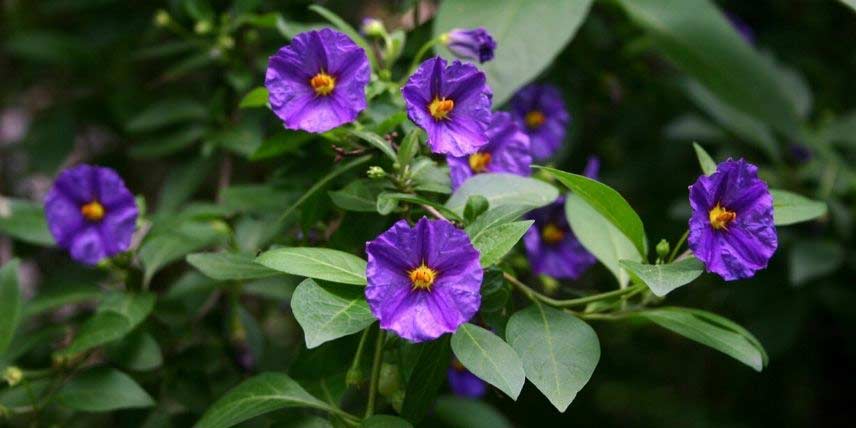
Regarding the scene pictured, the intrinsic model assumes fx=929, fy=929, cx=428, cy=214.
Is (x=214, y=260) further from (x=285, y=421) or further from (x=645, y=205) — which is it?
(x=645, y=205)

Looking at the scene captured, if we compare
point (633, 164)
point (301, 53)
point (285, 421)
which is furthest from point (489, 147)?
point (633, 164)

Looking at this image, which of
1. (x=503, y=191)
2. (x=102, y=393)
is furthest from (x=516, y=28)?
(x=102, y=393)

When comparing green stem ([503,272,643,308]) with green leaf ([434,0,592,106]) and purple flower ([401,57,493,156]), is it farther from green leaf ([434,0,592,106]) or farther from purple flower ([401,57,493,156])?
green leaf ([434,0,592,106])

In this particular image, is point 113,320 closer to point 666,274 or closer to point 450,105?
point 450,105

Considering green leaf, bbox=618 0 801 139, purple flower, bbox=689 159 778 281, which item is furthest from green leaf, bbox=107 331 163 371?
green leaf, bbox=618 0 801 139

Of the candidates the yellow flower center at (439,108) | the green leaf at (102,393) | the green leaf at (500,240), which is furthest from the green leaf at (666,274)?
the green leaf at (102,393)

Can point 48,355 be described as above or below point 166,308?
below
